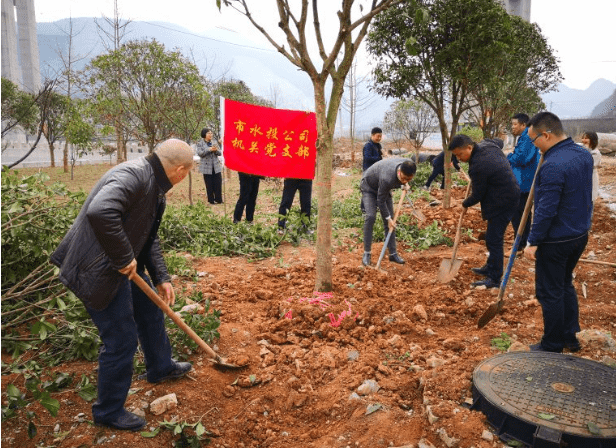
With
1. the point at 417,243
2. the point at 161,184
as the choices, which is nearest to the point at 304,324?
the point at 161,184

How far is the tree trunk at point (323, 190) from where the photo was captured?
3904 millimetres

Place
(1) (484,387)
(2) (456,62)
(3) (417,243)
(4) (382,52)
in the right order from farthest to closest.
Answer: (4) (382,52) < (2) (456,62) < (3) (417,243) < (1) (484,387)

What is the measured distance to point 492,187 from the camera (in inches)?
186

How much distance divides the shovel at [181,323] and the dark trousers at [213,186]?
7.14 m

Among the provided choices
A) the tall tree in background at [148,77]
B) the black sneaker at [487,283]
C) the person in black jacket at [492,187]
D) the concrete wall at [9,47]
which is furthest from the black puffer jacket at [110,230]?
the concrete wall at [9,47]

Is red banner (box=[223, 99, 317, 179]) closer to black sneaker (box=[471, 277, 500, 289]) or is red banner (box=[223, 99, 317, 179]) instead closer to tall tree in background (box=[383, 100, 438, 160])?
black sneaker (box=[471, 277, 500, 289])

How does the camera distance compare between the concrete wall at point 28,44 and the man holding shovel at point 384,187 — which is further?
the concrete wall at point 28,44

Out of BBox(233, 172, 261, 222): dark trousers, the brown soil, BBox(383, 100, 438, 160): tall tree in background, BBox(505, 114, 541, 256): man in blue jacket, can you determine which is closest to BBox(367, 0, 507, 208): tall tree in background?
BBox(505, 114, 541, 256): man in blue jacket

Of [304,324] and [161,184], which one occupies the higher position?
[161,184]

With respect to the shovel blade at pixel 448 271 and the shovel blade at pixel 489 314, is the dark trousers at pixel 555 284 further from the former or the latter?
the shovel blade at pixel 448 271

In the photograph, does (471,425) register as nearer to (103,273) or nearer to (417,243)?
(103,273)

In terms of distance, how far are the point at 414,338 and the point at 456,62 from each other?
5.54m

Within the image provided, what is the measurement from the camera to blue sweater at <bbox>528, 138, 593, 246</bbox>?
309 cm

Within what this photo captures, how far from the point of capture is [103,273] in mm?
2256
